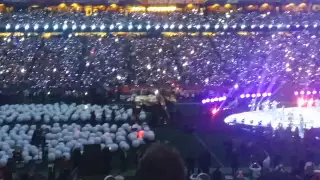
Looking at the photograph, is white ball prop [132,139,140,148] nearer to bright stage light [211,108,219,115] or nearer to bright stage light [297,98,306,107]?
bright stage light [211,108,219,115]

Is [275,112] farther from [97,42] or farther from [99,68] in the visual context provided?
[97,42]

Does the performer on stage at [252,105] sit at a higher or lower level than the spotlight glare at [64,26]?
lower

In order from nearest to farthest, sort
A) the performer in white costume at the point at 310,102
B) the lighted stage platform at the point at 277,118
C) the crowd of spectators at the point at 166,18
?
the lighted stage platform at the point at 277,118, the performer in white costume at the point at 310,102, the crowd of spectators at the point at 166,18

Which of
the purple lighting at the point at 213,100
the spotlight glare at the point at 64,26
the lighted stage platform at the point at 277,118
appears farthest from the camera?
the spotlight glare at the point at 64,26

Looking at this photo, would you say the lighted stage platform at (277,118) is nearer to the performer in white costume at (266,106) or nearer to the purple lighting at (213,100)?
the performer in white costume at (266,106)

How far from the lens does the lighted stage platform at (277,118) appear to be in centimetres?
1609

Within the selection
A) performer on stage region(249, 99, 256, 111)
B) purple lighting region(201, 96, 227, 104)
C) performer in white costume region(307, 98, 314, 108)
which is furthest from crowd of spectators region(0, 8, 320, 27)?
performer on stage region(249, 99, 256, 111)

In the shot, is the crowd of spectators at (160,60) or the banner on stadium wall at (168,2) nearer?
the crowd of spectators at (160,60)

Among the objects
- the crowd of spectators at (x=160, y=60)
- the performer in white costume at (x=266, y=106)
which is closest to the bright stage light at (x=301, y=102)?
the performer in white costume at (x=266, y=106)

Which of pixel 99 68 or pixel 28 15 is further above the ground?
pixel 28 15

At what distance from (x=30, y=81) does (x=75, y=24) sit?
5274mm

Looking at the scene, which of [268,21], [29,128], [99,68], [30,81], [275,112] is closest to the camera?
[29,128]

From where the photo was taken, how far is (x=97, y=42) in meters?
34.3

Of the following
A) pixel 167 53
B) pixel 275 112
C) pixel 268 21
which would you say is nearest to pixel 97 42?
pixel 167 53
